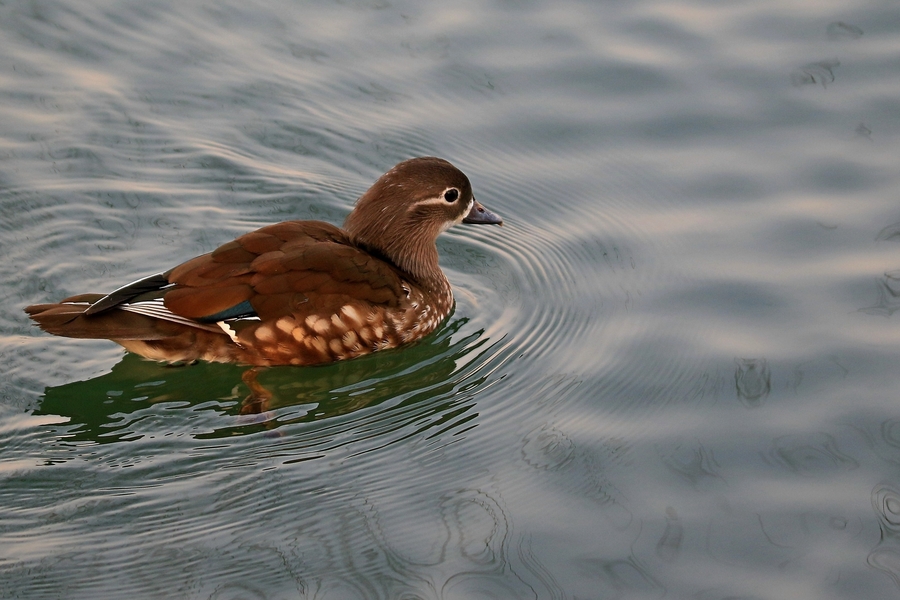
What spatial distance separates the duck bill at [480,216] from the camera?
7844 millimetres

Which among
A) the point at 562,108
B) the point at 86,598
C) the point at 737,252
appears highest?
the point at 562,108

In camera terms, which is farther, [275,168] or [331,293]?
[275,168]

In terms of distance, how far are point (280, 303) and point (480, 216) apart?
170cm

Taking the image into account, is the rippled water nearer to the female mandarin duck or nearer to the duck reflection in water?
the duck reflection in water

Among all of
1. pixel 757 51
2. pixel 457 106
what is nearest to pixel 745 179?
pixel 757 51

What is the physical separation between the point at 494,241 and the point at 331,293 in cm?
182

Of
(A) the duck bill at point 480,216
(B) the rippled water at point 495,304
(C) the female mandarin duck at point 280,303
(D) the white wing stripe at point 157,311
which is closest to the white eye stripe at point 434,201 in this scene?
(C) the female mandarin duck at point 280,303

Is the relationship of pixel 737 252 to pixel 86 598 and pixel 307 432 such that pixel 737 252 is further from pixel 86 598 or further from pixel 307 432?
pixel 86 598

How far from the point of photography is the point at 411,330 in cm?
722

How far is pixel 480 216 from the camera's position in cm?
785

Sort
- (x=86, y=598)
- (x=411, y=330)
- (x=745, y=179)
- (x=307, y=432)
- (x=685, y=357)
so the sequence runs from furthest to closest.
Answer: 1. (x=745, y=179)
2. (x=411, y=330)
3. (x=685, y=357)
4. (x=307, y=432)
5. (x=86, y=598)

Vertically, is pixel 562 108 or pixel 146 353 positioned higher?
pixel 562 108

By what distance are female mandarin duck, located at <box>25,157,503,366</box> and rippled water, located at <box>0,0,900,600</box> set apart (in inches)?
7.5

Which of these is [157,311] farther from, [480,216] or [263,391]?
[480,216]
